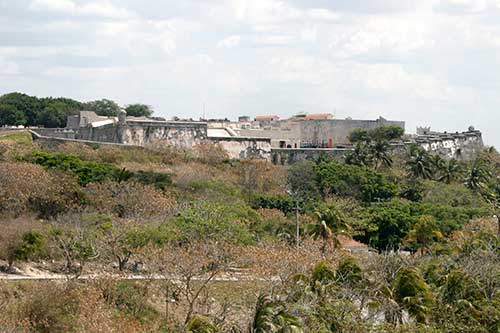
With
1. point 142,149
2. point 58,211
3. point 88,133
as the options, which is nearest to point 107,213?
point 58,211

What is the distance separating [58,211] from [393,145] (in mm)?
34756

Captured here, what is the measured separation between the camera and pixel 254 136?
7300cm

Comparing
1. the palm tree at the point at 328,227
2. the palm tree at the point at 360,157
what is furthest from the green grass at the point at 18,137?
the palm tree at the point at 328,227

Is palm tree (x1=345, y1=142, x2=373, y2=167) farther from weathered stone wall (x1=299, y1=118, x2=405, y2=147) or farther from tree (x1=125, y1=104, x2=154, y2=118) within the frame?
tree (x1=125, y1=104, x2=154, y2=118)

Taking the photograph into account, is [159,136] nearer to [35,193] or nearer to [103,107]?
[35,193]

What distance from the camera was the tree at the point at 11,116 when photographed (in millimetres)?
84875

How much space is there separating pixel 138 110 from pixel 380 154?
35.8 meters

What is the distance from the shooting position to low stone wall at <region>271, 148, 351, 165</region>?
226 feet

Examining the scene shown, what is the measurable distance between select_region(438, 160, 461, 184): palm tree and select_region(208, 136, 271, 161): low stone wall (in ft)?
38.0

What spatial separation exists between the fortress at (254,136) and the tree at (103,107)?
1418cm

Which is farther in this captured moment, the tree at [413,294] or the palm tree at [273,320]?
the tree at [413,294]

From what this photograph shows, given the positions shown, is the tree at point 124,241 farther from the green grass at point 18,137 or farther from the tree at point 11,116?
the tree at point 11,116

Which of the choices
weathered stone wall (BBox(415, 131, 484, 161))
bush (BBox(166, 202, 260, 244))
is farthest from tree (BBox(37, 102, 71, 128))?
bush (BBox(166, 202, 260, 244))

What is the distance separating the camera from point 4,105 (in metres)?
85.5
